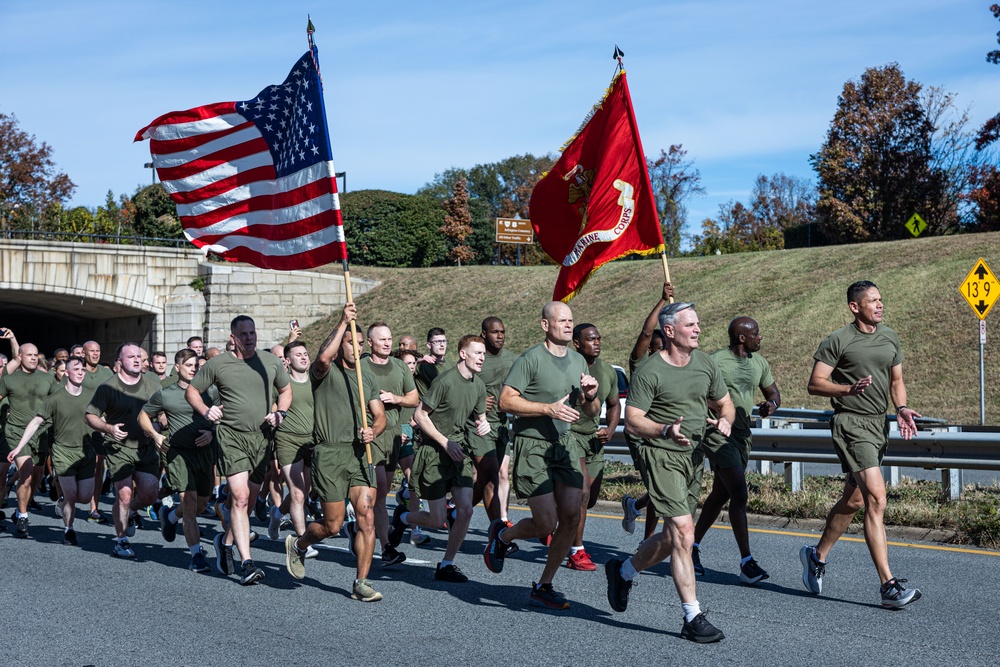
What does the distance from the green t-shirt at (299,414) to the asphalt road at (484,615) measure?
1.17 metres

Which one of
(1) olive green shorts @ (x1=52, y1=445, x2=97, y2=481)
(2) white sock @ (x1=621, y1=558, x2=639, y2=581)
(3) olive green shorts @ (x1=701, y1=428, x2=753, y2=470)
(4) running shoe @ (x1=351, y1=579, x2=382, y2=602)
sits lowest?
(4) running shoe @ (x1=351, y1=579, x2=382, y2=602)

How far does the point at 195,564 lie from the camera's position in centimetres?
935

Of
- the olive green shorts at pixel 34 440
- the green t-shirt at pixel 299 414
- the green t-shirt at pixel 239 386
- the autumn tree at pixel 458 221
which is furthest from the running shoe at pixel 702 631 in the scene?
the autumn tree at pixel 458 221

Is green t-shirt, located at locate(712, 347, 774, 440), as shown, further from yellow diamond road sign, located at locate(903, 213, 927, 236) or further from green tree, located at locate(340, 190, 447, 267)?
green tree, located at locate(340, 190, 447, 267)

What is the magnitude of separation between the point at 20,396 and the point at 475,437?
634 centimetres

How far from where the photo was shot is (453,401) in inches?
375

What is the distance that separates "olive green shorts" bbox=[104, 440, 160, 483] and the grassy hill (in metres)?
17.0

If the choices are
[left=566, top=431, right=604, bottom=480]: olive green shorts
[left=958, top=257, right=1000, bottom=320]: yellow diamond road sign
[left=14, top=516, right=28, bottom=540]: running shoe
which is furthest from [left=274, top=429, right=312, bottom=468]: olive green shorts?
[left=958, top=257, right=1000, bottom=320]: yellow diamond road sign

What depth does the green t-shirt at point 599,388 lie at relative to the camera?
9.12 meters

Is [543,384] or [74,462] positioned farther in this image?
[74,462]

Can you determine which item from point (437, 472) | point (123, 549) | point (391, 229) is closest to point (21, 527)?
point (123, 549)

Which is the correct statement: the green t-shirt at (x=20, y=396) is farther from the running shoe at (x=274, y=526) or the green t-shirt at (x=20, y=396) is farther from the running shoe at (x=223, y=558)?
the running shoe at (x=223, y=558)

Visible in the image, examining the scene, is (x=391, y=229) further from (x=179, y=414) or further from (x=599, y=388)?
(x=599, y=388)

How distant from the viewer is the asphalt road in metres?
6.25
